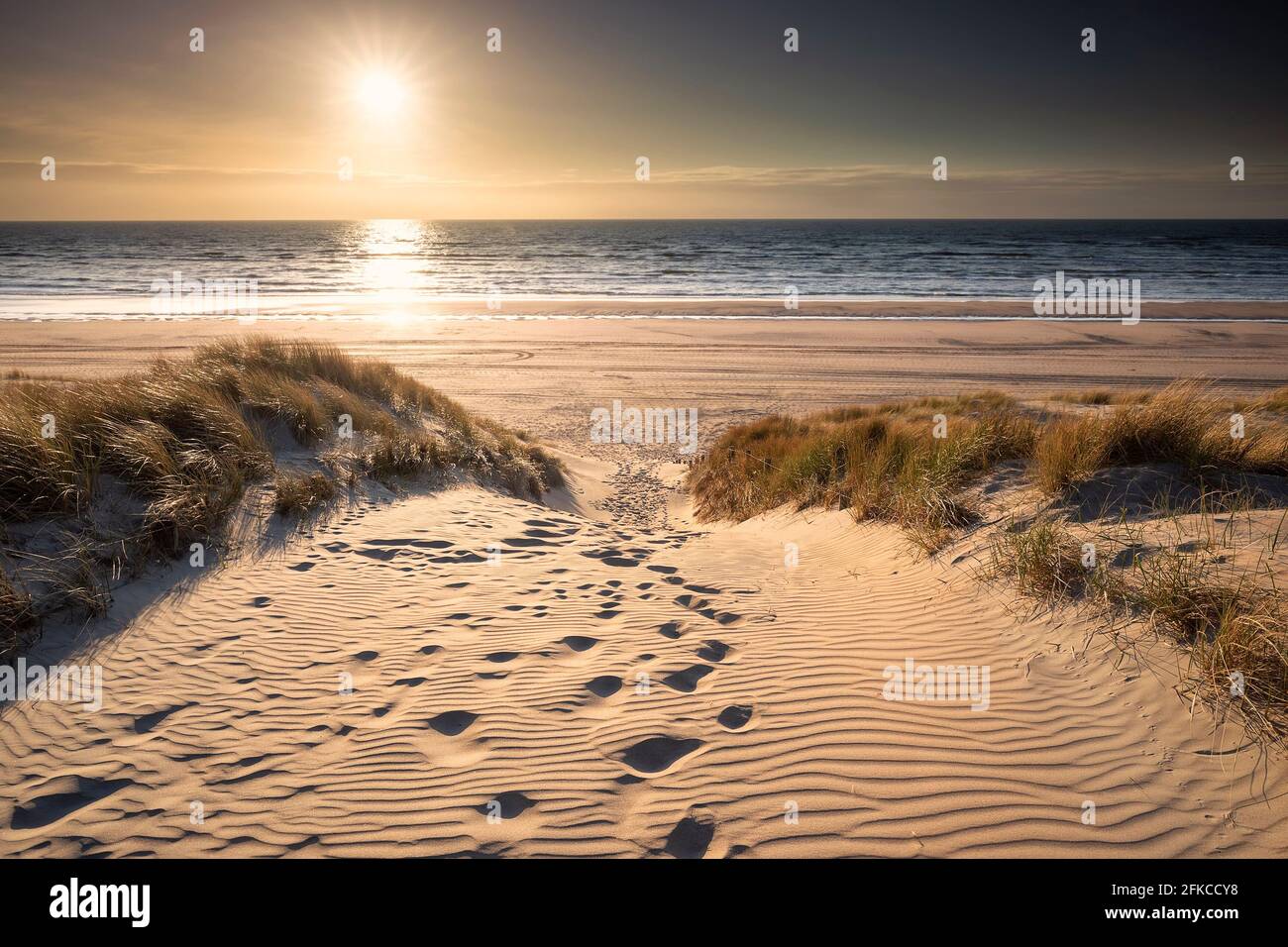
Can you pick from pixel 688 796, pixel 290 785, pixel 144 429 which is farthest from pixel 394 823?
pixel 144 429

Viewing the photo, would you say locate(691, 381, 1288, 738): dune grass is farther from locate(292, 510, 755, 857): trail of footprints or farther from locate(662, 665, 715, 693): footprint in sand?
locate(662, 665, 715, 693): footprint in sand

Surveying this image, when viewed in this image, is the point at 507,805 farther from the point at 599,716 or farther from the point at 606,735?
the point at 599,716

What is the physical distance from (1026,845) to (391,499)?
22.1 ft

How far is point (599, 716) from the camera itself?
3.85m

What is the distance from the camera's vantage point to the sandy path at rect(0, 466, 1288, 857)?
9.77 feet

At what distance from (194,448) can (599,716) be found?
5.69 m

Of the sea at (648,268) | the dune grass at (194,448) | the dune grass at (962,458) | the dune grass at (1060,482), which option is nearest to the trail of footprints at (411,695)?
the dune grass at (194,448)

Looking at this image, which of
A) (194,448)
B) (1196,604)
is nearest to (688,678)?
(1196,604)

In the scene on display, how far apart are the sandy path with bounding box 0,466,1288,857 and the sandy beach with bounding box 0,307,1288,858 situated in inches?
0.7

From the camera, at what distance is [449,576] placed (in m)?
5.84

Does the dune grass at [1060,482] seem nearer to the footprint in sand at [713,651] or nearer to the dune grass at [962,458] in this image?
the dune grass at [962,458]

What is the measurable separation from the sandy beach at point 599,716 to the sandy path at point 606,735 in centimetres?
2

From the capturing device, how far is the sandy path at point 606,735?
117 inches
